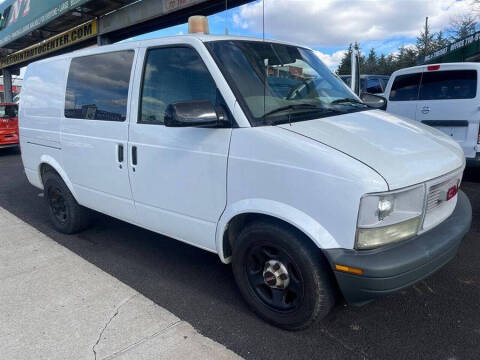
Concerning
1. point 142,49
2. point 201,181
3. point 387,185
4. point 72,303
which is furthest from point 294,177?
point 72,303

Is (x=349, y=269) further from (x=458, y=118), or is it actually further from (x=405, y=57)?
(x=405, y=57)

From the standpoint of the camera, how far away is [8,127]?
1178 cm

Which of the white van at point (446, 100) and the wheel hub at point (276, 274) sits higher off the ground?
the white van at point (446, 100)

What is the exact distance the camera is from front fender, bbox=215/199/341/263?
221cm

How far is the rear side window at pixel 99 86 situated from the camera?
3367 millimetres

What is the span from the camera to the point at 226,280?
336cm

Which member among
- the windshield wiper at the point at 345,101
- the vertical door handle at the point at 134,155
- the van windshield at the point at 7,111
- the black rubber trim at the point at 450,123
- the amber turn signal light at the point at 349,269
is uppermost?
the windshield wiper at the point at 345,101

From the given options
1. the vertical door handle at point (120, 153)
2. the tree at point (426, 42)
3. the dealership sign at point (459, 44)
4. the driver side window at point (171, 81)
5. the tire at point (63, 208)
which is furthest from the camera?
the tree at point (426, 42)

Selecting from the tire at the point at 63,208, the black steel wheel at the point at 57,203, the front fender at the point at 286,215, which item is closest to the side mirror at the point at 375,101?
the front fender at the point at 286,215

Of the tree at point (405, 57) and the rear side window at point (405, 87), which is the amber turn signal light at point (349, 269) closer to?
the rear side window at point (405, 87)

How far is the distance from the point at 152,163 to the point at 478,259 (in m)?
3.16

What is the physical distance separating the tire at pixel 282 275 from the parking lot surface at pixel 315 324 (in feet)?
0.48

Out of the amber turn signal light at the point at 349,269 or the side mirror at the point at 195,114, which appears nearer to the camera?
the amber turn signal light at the point at 349,269

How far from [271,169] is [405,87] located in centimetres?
543
